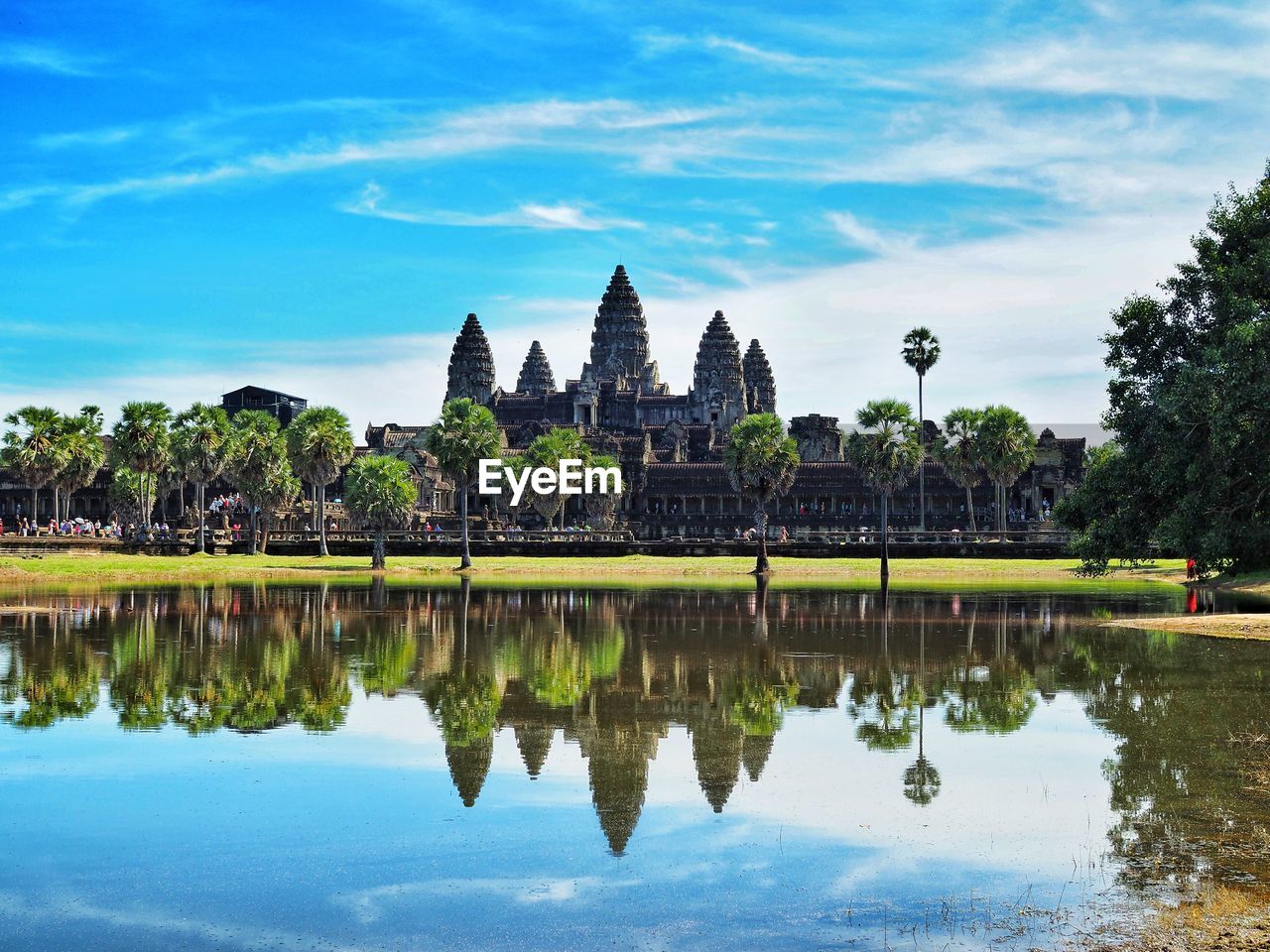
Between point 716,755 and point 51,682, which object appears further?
point 51,682

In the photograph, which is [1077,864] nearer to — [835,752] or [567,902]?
[567,902]

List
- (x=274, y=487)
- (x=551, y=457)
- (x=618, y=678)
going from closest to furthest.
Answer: (x=618, y=678) < (x=274, y=487) < (x=551, y=457)

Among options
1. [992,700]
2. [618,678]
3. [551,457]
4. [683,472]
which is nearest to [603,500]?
[551,457]

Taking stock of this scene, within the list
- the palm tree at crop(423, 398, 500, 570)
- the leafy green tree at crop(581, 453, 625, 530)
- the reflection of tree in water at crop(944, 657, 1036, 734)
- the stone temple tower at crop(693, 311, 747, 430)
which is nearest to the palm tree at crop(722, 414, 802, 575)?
the palm tree at crop(423, 398, 500, 570)

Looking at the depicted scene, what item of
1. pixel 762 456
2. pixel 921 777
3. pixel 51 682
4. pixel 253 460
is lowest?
pixel 921 777

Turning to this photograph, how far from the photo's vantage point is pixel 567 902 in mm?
12594

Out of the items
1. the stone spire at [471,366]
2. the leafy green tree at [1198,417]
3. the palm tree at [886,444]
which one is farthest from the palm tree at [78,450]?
the stone spire at [471,366]

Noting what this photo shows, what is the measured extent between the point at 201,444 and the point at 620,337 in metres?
106

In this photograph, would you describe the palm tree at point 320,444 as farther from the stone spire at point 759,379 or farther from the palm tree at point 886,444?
the stone spire at point 759,379

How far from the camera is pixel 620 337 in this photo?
187 meters

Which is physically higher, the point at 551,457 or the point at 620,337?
the point at 620,337

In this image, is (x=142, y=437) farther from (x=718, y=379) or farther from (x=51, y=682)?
(x=718, y=379)

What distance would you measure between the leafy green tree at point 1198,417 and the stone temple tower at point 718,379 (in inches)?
5066

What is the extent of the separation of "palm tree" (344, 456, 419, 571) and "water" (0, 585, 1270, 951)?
47454 millimetres
